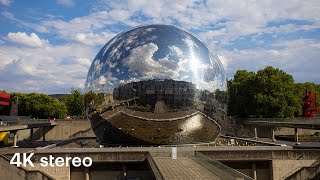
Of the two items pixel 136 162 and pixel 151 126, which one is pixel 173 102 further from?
pixel 136 162

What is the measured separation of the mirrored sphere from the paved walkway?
343 cm

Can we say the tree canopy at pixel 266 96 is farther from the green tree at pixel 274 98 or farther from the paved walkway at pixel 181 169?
the paved walkway at pixel 181 169

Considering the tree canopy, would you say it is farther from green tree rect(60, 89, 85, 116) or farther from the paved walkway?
green tree rect(60, 89, 85, 116)

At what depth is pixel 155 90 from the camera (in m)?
19.6

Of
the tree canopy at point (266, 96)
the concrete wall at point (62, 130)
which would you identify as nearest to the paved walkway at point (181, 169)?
the tree canopy at point (266, 96)

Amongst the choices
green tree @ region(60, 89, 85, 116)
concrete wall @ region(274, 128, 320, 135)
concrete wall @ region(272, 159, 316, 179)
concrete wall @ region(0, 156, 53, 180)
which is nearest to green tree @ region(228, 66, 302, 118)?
concrete wall @ region(274, 128, 320, 135)

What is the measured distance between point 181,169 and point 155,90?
6725mm

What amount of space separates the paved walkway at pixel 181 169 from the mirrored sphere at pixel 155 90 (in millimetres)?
3426

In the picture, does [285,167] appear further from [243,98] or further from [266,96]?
[243,98]

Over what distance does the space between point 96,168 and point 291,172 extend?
1107 centimetres

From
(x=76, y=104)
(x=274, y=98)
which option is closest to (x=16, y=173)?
(x=274, y=98)

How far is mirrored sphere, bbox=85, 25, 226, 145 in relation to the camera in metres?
19.7

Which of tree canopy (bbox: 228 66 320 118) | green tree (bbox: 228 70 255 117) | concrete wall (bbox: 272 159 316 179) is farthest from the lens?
green tree (bbox: 228 70 255 117)

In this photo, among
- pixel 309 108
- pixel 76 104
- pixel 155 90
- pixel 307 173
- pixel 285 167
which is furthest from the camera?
pixel 76 104
